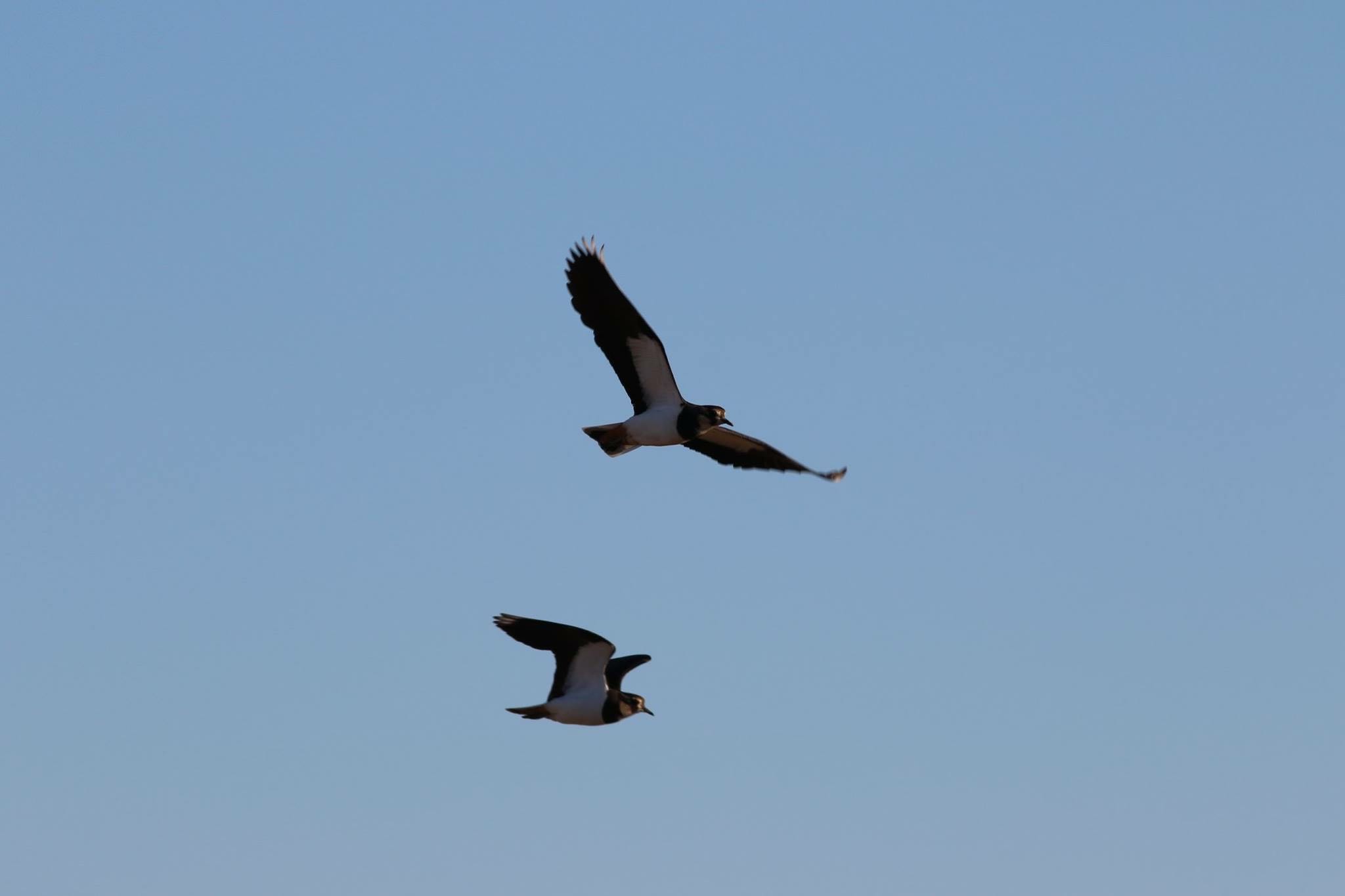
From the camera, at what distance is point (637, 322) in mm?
26609

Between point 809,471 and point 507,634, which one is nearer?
point 507,634

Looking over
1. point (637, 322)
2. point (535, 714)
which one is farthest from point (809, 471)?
point (535, 714)

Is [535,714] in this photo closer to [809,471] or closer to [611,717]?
[611,717]

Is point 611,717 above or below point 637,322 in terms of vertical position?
below

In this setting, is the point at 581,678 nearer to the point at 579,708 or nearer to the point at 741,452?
the point at 579,708

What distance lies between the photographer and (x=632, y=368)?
27.3 metres

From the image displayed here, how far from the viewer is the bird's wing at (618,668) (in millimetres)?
26047

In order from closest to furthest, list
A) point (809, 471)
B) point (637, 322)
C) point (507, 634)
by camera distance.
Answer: point (507, 634) < point (637, 322) < point (809, 471)

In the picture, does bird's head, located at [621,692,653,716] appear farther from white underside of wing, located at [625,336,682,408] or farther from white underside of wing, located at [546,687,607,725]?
white underside of wing, located at [625,336,682,408]

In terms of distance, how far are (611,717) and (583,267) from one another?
621 cm

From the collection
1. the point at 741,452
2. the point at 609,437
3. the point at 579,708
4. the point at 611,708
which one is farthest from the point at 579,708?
the point at 741,452

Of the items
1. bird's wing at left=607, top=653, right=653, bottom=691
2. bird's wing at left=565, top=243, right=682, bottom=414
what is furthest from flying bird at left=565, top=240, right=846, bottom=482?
bird's wing at left=607, top=653, right=653, bottom=691

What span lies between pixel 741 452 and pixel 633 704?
5.57 metres

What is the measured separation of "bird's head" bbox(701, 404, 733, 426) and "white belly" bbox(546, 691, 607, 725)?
13.8 feet
